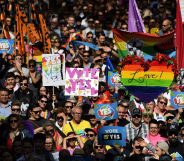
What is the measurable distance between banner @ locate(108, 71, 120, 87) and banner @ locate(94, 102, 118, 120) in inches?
80.2

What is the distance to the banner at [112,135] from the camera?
13.7 meters

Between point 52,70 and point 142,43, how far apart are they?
1.85m

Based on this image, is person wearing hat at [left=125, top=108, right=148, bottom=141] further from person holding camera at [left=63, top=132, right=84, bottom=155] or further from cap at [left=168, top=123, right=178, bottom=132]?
person holding camera at [left=63, top=132, right=84, bottom=155]

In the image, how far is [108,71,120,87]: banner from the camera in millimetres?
17844

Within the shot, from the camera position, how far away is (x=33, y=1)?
22031 mm

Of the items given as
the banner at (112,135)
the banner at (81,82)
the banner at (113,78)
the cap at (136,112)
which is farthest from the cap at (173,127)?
the banner at (113,78)

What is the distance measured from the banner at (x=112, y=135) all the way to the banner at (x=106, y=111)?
1.56 m

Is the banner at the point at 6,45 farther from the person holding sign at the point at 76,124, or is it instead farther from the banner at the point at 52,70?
the person holding sign at the point at 76,124

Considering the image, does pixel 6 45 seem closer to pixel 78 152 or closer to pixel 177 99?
pixel 177 99

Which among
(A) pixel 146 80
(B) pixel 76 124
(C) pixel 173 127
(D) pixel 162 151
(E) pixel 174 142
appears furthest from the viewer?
(A) pixel 146 80

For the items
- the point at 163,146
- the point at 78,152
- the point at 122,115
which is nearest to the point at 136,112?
the point at 122,115

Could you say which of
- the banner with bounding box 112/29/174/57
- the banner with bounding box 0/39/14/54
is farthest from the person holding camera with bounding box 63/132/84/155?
the banner with bounding box 0/39/14/54

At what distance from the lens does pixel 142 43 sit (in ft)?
58.1

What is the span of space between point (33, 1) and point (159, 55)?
619 cm
